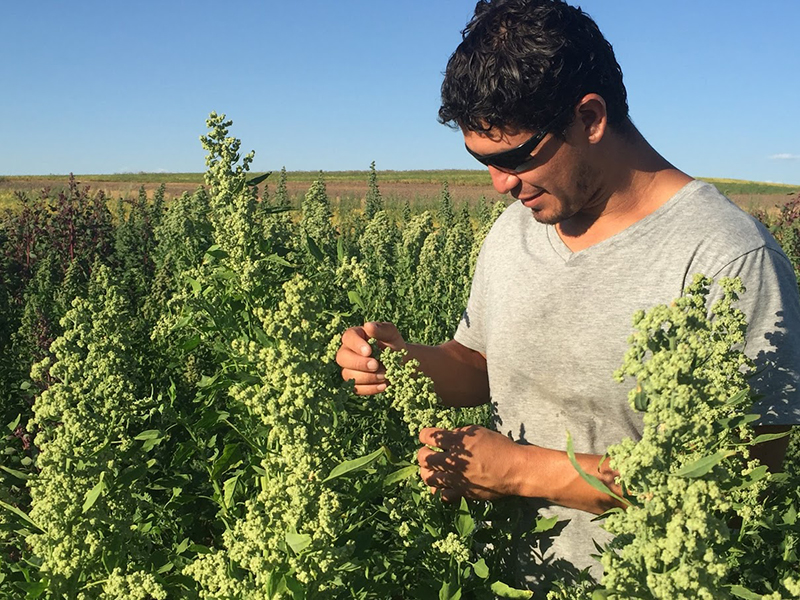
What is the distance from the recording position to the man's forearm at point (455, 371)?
2.73 m

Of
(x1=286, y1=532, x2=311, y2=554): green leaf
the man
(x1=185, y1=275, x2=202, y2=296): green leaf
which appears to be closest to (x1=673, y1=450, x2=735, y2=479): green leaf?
the man

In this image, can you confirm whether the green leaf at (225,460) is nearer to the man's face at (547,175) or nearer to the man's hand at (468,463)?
the man's hand at (468,463)

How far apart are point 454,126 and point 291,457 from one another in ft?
4.26

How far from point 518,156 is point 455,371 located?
101cm

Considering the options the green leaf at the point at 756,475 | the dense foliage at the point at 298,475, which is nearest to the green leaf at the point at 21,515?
the dense foliage at the point at 298,475

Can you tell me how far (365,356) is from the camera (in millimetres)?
2410

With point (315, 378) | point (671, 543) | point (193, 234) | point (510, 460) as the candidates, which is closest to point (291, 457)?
point (315, 378)

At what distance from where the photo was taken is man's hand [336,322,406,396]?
7.89 ft

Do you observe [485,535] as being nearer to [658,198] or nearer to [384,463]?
[384,463]

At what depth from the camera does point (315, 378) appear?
1.85 m

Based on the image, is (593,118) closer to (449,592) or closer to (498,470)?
(498,470)

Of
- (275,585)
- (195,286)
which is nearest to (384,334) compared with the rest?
(275,585)

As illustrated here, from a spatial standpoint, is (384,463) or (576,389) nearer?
(384,463)

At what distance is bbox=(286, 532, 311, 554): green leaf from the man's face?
1.26 metres
